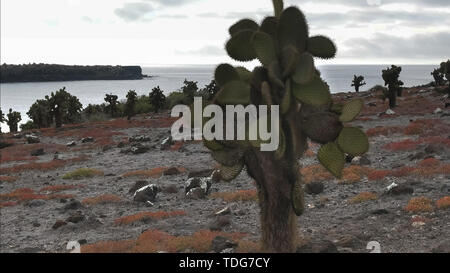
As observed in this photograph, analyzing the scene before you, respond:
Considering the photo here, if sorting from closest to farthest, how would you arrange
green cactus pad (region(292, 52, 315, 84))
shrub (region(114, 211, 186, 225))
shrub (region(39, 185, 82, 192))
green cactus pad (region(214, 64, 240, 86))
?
green cactus pad (region(292, 52, 315, 84))
green cactus pad (region(214, 64, 240, 86))
shrub (region(114, 211, 186, 225))
shrub (region(39, 185, 82, 192))

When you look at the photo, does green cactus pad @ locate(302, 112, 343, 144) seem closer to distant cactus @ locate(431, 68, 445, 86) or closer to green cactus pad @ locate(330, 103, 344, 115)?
green cactus pad @ locate(330, 103, 344, 115)

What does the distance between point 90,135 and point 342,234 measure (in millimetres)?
39880

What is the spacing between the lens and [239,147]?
9680 millimetres

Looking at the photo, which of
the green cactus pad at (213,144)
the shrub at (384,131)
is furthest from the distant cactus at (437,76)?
the green cactus pad at (213,144)

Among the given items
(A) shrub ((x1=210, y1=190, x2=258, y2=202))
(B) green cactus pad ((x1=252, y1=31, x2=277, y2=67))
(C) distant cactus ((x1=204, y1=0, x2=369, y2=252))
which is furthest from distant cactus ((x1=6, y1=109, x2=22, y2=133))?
(B) green cactus pad ((x1=252, y1=31, x2=277, y2=67))

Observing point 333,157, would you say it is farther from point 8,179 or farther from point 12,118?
point 12,118

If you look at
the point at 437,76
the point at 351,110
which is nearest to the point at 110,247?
the point at 351,110

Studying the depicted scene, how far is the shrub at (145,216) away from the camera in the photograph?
16.1 meters

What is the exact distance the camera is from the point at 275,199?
Answer: 31.8 feet

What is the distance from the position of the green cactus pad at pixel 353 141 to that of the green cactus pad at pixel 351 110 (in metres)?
0.38

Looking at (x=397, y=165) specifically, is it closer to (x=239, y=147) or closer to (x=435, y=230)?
(x=435, y=230)

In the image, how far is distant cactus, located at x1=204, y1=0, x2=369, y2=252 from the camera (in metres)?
8.80

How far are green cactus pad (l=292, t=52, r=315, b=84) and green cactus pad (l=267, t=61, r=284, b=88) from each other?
29 cm
